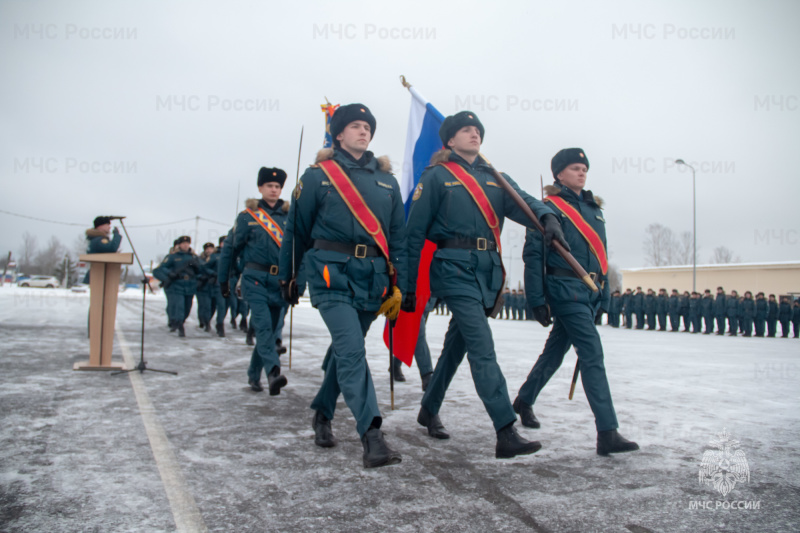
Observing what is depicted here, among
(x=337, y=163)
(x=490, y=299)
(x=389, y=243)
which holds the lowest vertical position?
(x=490, y=299)

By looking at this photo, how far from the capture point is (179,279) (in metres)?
12.3

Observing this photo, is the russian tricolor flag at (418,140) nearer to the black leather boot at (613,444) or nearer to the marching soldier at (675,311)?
the black leather boot at (613,444)

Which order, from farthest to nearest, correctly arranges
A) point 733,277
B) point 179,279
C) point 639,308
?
point 733,277
point 639,308
point 179,279

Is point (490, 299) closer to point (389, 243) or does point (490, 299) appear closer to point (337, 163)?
point (389, 243)

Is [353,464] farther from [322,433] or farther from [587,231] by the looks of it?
[587,231]

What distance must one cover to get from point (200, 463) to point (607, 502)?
213cm

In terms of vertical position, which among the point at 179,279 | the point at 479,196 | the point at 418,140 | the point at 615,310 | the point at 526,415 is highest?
the point at 418,140

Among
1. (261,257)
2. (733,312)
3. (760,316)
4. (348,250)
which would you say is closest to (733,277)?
(760,316)

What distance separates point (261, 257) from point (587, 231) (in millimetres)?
3331

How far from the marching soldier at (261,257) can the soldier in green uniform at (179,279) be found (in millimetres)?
6173

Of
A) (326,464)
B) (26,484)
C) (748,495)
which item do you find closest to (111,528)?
(26,484)

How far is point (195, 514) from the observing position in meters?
2.52

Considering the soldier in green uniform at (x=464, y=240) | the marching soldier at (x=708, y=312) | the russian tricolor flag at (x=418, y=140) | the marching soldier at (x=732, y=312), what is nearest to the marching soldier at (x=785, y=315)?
the marching soldier at (x=732, y=312)

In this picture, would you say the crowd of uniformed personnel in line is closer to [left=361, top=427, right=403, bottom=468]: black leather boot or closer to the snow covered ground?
the snow covered ground
